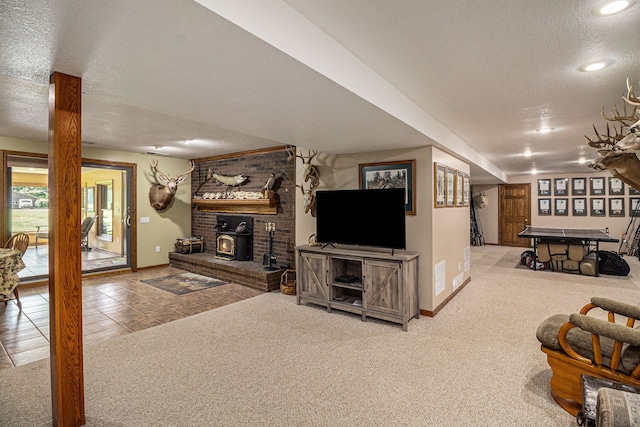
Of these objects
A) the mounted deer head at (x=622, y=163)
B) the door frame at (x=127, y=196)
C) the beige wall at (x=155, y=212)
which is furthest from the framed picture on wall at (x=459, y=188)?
the door frame at (x=127, y=196)

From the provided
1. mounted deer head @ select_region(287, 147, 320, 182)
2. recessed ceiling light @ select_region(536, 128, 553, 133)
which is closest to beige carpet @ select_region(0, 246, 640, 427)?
mounted deer head @ select_region(287, 147, 320, 182)

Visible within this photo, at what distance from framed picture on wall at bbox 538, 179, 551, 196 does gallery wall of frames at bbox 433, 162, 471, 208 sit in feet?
20.6

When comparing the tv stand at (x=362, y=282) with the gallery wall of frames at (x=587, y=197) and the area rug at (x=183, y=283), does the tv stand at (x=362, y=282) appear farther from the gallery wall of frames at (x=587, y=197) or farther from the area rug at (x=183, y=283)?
the gallery wall of frames at (x=587, y=197)

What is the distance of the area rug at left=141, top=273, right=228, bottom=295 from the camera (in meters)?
5.33

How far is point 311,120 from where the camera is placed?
296 centimetres

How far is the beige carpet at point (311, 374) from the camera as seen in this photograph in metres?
2.18

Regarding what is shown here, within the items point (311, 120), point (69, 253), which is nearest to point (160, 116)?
point (311, 120)

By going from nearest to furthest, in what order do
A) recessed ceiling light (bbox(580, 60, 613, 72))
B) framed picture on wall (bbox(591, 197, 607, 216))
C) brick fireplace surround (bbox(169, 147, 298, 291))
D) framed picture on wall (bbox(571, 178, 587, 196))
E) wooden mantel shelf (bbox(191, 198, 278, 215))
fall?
1. recessed ceiling light (bbox(580, 60, 613, 72))
2. brick fireplace surround (bbox(169, 147, 298, 291))
3. wooden mantel shelf (bbox(191, 198, 278, 215))
4. framed picture on wall (bbox(591, 197, 607, 216))
5. framed picture on wall (bbox(571, 178, 587, 196))

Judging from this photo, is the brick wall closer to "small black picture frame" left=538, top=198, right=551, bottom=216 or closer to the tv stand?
the tv stand

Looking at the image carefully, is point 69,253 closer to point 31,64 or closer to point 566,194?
point 31,64

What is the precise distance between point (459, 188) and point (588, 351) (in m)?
3.42

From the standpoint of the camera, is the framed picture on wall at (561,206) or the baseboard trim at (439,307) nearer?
the baseboard trim at (439,307)

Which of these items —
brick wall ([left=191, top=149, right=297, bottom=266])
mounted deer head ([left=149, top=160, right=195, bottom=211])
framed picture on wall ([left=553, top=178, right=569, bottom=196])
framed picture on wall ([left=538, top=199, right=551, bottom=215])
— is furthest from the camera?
framed picture on wall ([left=538, top=199, right=551, bottom=215])

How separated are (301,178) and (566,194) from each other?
9097 millimetres
